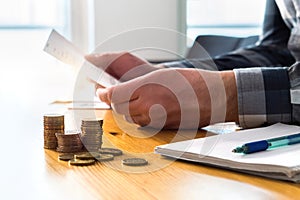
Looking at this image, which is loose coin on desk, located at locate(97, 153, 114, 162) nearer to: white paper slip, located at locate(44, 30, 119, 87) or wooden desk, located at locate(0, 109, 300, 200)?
wooden desk, located at locate(0, 109, 300, 200)

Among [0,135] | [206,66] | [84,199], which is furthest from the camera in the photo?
[206,66]

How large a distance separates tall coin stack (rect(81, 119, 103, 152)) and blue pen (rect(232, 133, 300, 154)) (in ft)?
0.62

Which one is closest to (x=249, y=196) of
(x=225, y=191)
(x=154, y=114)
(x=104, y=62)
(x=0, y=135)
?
(x=225, y=191)

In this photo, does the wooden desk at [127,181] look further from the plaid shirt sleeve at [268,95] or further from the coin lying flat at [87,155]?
the plaid shirt sleeve at [268,95]

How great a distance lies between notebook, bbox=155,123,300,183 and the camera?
594mm

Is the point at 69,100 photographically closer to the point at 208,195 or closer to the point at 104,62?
the point at 104,62

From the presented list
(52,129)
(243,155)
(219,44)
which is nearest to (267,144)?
(243,155)

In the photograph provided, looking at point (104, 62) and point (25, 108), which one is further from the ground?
point (104, 62)

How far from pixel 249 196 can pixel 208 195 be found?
0.14 feet

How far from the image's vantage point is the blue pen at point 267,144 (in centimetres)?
65

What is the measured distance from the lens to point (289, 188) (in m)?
0.56

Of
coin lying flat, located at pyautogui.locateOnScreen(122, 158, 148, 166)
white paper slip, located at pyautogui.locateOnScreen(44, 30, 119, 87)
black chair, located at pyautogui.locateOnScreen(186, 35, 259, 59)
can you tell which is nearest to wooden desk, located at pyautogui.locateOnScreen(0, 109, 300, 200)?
coin lying flat, located at pyautogui.locateOnScreen(122, 158, 148, 166)

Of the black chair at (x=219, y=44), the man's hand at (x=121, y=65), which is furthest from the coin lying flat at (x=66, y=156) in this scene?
the black chair at (x=219, y=44)

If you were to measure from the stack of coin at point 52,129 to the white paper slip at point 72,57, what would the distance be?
28 centimetres
